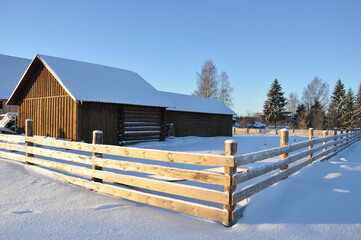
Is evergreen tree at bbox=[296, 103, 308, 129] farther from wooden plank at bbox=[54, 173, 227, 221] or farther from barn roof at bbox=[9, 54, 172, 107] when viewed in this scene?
wooden plank at bbox=[54, 173, 227, 221]

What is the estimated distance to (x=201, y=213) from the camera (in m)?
4.02

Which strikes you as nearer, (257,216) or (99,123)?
(257,216)

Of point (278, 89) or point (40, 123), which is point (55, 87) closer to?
point (40, 123)

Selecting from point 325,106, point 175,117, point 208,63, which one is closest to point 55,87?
point 175,117

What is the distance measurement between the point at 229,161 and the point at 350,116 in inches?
1948

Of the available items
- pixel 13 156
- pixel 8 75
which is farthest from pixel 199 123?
pixel 8 75

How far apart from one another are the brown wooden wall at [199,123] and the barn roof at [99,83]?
400 cm

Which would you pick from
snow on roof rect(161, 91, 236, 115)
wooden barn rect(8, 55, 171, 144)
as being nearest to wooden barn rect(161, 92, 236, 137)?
snow on roof rect(161, 91, 236, 115)

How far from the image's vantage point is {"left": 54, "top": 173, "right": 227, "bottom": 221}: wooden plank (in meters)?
3.93

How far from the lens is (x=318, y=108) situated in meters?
48.4

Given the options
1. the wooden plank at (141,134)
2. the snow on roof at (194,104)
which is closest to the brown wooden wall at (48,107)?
the wooden plank at (141,134)

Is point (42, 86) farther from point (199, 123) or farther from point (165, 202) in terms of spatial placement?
point (165, 202)

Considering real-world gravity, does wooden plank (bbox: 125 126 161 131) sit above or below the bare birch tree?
below

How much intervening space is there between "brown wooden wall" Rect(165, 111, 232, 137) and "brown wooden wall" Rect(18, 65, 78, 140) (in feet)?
29.0
